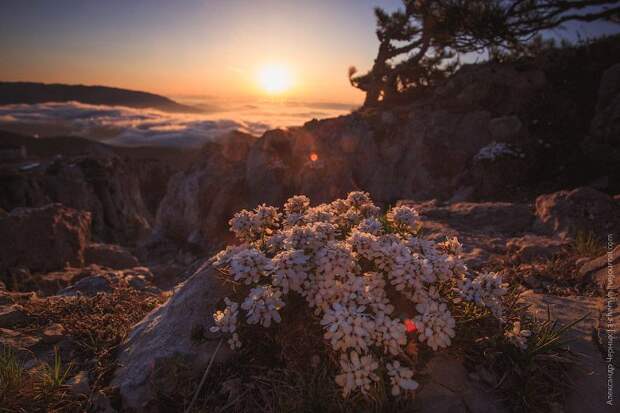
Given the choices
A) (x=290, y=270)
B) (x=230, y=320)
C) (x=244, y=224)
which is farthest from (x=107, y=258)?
(x=290, y=270)

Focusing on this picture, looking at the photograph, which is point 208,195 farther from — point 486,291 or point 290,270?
point 486,291

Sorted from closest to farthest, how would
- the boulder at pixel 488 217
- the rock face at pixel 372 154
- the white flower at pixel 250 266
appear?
the white flower at pixel 250 266 < the boulder at pixel 488 217 < the rock face at pixel 372 154

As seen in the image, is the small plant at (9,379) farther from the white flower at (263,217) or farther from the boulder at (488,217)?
the boulder at (488,217)

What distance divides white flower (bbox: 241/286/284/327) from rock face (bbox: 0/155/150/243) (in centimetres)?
4383

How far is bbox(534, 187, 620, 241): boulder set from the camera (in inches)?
283

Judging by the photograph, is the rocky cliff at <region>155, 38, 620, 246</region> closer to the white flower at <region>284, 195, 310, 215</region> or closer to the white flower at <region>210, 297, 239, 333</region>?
the white flower at <region>284, 195, 310, 215</region>

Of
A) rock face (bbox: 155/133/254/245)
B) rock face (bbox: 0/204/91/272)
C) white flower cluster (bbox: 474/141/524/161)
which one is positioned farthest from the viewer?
rock face (bbox: 155/133/254/245)

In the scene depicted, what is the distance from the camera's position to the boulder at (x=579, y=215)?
7.19m

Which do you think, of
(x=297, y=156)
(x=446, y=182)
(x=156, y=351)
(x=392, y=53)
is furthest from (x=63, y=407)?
(x=392, y=53)

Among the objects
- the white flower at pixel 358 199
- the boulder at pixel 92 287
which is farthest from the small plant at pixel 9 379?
the boulder at pixel 92 287

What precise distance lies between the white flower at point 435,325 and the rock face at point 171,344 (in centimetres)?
183

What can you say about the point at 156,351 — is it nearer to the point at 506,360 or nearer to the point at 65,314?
the point at 65,314

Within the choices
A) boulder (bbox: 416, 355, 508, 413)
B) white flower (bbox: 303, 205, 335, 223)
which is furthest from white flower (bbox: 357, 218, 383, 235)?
boulder (bbox: 416, 355, 508, 413)

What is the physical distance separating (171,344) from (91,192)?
47275 millimetres
